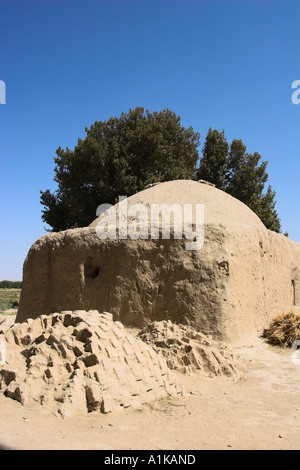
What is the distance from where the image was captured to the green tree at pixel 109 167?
1495cm

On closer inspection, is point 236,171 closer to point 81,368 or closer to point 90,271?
point 90,271

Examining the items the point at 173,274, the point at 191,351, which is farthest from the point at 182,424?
the point at 173,274

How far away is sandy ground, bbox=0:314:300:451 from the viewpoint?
284 centimetres

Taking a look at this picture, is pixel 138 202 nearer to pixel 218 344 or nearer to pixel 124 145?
pixel 218 344

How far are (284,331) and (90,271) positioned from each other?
3.28 meters

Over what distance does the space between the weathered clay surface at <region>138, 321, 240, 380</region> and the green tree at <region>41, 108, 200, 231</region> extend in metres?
10.0

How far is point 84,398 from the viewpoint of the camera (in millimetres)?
3441

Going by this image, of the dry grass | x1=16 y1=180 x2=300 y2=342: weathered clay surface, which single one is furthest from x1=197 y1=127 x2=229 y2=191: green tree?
the dry grass

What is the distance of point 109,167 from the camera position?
49.4 ft

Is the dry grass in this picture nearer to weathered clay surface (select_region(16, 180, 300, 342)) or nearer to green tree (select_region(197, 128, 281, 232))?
weathered clay surface (select_region(16, 180, 300, 342))

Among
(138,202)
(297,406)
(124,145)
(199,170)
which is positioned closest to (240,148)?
(199,170)

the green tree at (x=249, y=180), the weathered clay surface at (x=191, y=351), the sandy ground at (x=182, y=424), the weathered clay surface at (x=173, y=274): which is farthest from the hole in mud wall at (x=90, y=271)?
the green tree at (x=249, y=180)

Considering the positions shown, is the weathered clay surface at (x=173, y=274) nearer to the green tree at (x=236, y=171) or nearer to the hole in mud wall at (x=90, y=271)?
the hole in mud wall at (x=90, y=271)

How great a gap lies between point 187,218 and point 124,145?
9.72 metres
